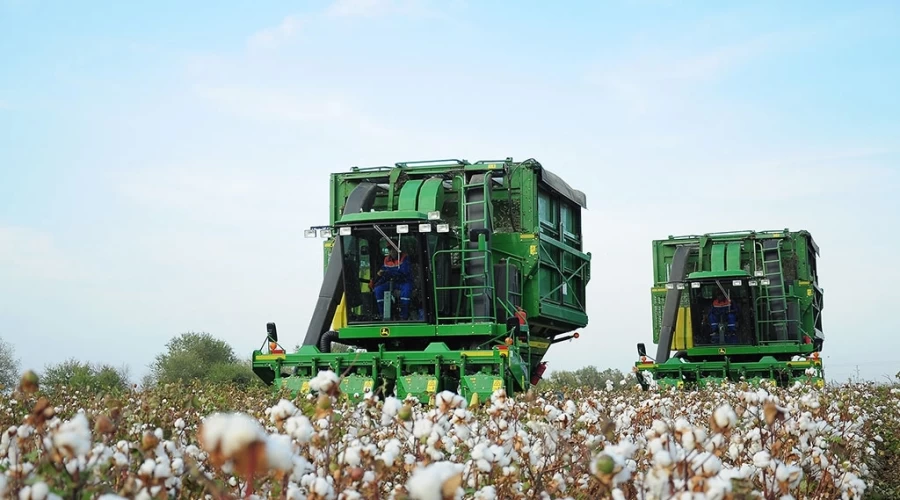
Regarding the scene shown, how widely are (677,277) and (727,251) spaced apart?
1267 millimetres

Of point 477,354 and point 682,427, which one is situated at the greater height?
point 477,354

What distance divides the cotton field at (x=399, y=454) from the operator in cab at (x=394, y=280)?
24.6 ft

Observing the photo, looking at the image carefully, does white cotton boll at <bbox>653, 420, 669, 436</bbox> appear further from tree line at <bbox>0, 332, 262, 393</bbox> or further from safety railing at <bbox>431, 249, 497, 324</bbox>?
tree line at <bbox>0, 332, 262, 393</bbox>

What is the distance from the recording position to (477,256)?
1485 cm

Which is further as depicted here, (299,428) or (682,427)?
(682,427)

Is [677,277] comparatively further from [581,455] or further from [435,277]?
[581,455]

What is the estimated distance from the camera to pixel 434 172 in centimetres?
1602

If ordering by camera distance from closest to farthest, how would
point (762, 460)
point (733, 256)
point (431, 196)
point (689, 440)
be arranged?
point (689, 440)
point (762, 460)
point (431, 196)
point (733, 256)

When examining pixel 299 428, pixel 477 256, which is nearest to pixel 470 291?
pixel 477 256

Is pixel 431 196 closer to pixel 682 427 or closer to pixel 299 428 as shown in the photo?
pixel 682 427

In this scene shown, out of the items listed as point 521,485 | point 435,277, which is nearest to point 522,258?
point 435,277

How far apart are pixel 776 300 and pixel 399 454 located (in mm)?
19715

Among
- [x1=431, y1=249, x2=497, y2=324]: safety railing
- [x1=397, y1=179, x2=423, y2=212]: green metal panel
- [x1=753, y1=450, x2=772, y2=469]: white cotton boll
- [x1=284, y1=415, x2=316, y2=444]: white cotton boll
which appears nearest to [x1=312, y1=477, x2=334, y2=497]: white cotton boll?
[x1=284, y1=415, x2=316, y2=444]: white cotton boll

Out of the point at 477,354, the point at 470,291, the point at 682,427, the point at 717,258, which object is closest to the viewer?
the point at 682,427
